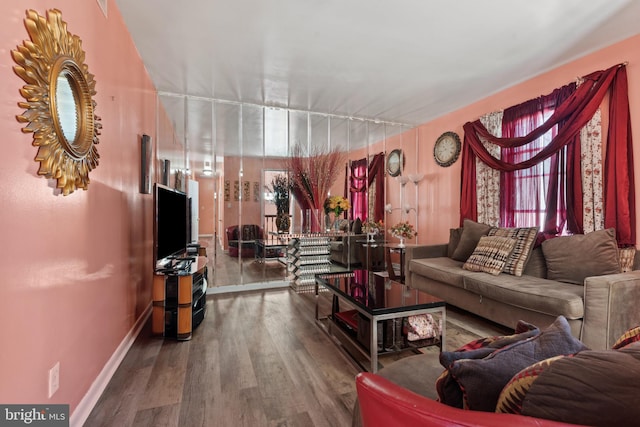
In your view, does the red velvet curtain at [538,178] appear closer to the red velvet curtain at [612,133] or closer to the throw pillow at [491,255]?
the red velvet curtain at [612,133]

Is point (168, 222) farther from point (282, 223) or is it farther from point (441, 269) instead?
point (441, 269)

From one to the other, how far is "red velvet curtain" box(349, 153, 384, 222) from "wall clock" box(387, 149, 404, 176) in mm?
162

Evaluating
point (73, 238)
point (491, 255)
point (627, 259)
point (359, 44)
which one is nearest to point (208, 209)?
point (73, 238)

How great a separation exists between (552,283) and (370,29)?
9.10 ft

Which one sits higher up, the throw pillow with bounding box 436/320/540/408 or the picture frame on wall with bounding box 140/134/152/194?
the picture frame on wall with bounding box 140/134/152/194

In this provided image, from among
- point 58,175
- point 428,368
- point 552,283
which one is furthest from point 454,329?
point 58,175

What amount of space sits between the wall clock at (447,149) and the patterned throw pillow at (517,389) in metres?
4.41

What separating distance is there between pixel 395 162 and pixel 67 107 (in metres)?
4.95

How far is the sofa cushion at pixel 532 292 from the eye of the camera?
216cm

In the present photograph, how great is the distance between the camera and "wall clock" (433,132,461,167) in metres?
4.55

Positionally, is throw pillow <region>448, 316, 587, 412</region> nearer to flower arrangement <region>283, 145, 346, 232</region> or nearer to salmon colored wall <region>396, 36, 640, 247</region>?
salmon colored wall <region>396, 36, 640, 247</region>

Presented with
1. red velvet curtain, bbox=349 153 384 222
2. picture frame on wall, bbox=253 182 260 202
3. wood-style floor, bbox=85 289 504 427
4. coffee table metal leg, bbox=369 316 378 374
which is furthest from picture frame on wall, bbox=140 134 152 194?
red velvet curtain, bbox=349 153 384 222

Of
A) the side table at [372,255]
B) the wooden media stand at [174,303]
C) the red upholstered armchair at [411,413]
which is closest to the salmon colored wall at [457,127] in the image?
the side table at [372,255]

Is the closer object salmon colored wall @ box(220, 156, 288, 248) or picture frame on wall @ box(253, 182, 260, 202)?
salmon colored wall @ box(220, 156, 288, 248)
